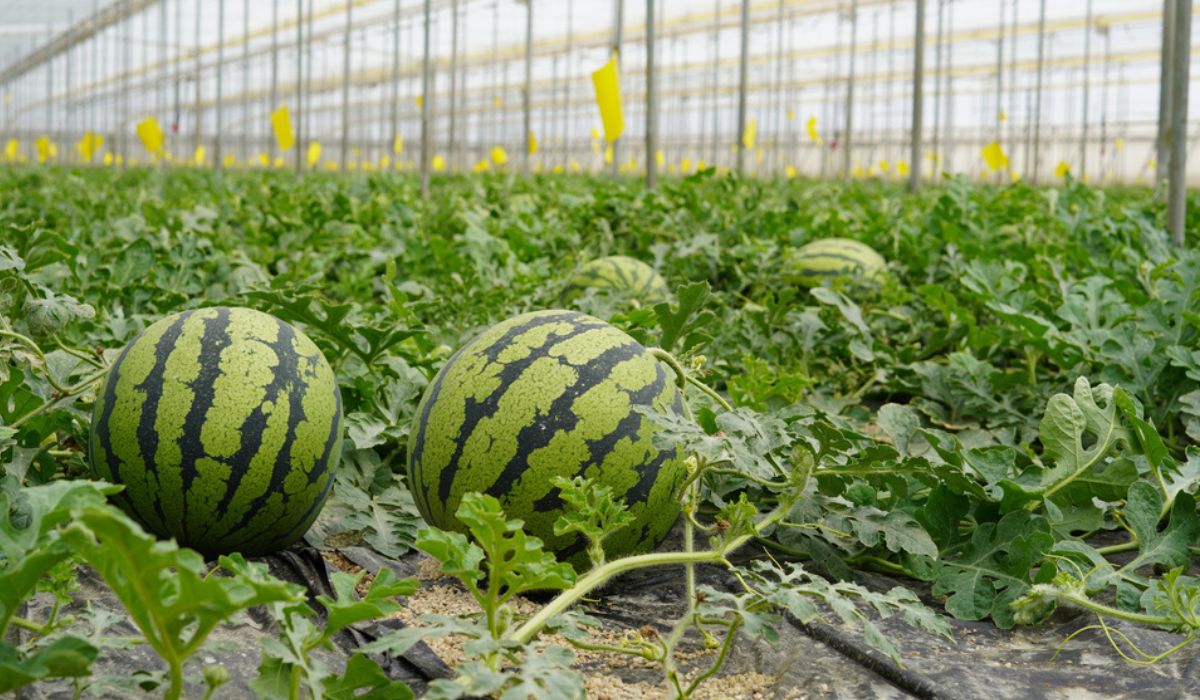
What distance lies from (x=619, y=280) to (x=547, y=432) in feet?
7.44

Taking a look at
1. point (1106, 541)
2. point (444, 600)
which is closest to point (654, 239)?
point (1106, 541)

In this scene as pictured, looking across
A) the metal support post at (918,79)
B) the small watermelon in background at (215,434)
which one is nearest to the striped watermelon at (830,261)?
the small watermelon in background at (215,434)

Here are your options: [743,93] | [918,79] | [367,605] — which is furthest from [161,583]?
[743,93]

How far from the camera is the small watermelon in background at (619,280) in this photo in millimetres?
4469

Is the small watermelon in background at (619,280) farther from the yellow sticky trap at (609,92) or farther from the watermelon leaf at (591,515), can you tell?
the watermelon leaf at (591,515)

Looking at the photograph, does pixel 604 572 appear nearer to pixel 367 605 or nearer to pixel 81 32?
pixel 367 605

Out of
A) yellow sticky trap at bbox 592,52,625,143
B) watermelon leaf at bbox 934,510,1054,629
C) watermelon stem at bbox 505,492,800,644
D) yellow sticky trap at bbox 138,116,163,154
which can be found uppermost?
yellow sticky trap at bbox 138,116,163,154

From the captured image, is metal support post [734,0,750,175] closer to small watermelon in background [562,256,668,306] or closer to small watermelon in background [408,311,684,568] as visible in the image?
small watermelon in background [562,256,668,306]

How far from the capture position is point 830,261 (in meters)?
5.13

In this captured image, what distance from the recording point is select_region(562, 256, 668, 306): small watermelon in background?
176 inches

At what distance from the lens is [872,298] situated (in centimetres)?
482

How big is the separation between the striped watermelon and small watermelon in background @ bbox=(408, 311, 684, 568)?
103 inches

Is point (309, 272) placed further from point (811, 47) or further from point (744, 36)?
point (811, 47)

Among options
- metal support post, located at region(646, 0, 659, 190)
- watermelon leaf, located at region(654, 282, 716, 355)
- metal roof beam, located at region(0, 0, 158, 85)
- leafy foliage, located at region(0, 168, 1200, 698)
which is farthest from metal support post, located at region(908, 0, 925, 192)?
metal roof beam, located at region(0, 0, 158, 85)
